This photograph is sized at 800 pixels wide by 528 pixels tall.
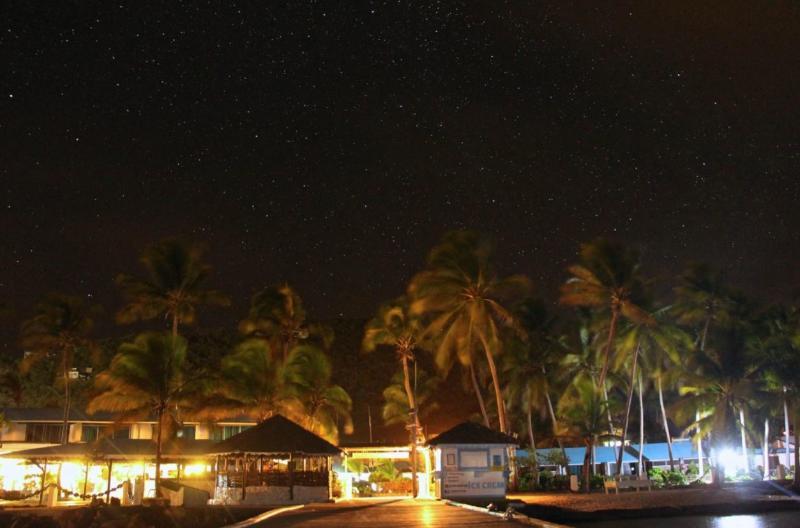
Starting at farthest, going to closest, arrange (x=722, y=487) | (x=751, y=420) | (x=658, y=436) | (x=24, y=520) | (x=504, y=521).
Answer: (x=658, y=436) → (x=751, y=420) → (x=722, y=487) → (x=24, y=520) → (x=504, y=521)

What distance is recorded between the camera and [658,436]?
73.1 meters

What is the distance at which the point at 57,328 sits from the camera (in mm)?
51250

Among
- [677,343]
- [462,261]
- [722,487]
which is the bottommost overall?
[722,487]

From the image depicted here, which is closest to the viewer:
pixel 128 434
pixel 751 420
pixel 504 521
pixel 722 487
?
pixel 504 521

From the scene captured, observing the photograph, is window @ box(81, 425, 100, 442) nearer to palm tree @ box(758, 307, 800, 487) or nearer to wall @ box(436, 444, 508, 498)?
wall @ box(436, 444, 508, 498)

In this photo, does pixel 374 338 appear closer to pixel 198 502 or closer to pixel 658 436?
pixel 198 502

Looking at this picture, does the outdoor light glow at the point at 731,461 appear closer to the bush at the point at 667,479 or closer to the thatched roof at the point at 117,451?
the bush at the point at 667,479

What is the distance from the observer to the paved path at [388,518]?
20562 mm

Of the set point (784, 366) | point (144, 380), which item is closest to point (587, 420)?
point (784, 366)

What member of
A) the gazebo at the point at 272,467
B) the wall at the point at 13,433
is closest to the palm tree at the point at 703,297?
the gazebo at the point at 272,467

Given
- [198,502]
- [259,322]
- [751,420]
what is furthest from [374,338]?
[751,420]

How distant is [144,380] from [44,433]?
599 inches

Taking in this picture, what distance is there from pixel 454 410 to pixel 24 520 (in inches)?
2226

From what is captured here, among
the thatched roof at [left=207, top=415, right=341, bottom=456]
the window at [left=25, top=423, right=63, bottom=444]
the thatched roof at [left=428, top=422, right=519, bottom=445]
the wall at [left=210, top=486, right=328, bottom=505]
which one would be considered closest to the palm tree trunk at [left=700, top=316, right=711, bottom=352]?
the thatched roof at [left=428, top=422, right=519, bottom=445]
